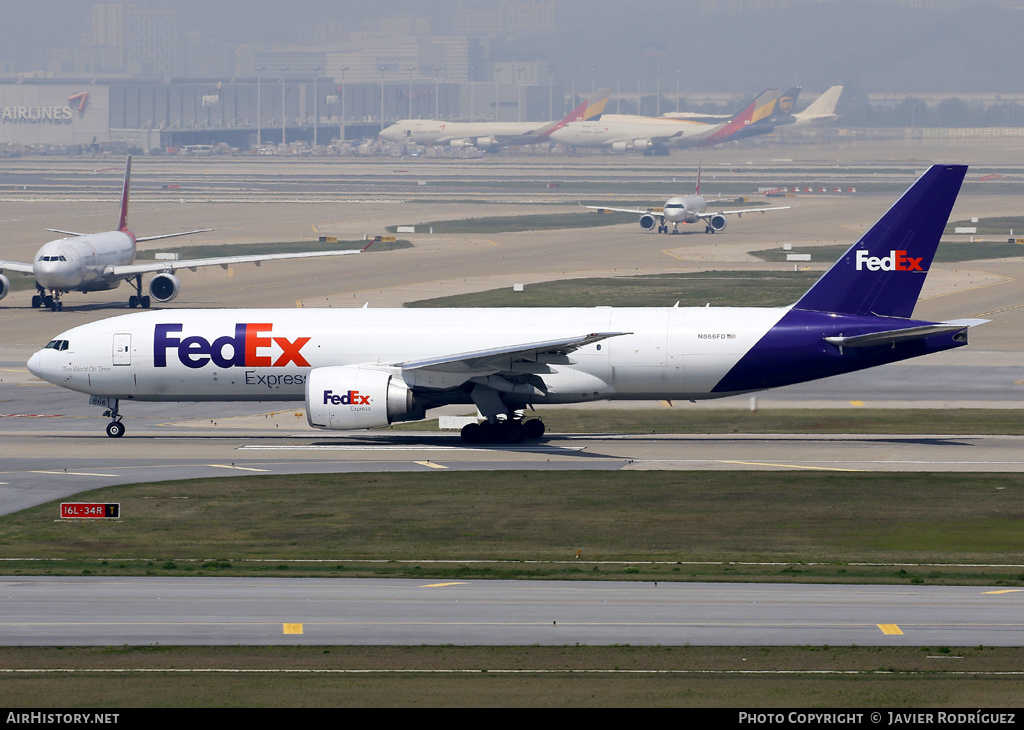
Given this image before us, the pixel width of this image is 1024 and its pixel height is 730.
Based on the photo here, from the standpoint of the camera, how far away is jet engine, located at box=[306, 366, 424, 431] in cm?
4419

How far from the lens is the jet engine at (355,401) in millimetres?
44188

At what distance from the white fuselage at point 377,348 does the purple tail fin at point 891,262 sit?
2296 millimetres

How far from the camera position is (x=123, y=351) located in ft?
158

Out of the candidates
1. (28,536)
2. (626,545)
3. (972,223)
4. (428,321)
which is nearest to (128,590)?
(28,536)

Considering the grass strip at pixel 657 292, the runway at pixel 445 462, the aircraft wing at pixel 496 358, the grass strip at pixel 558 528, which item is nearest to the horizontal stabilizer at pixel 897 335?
the runway at pixel 445 462

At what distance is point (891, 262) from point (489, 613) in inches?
994

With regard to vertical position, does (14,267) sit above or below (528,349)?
above

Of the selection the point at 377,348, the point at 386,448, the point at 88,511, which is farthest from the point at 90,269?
the point at 88,511

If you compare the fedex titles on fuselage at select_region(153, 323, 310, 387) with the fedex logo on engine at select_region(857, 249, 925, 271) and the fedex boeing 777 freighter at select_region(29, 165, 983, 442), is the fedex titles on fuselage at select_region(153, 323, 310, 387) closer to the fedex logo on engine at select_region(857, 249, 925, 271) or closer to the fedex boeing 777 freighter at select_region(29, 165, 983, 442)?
the fedex boeing 777 freighter at select_region(29, 165, 983, 442)

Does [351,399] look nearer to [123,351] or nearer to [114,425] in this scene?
[123,351]

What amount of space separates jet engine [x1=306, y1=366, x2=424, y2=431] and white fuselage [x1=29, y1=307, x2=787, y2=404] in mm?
1075

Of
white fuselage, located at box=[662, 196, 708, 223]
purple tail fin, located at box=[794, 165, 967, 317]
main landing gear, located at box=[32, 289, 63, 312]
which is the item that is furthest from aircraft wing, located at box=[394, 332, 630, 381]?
white fuselage, located at box=[662, 196, 708, 223]

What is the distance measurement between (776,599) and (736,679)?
17.8ft

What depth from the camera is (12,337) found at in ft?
244
